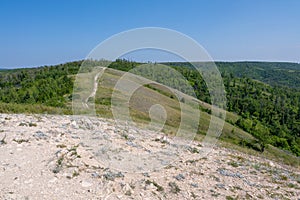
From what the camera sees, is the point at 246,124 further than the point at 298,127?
No

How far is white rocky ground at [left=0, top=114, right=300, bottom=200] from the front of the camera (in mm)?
8414

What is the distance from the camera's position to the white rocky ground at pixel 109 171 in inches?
331

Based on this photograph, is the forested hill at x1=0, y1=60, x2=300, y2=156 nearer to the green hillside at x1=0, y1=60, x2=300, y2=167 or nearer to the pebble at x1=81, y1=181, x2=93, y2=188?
the green hillside at x1=0, y1=60, x2=300, y2=167

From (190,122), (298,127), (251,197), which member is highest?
(190,122)

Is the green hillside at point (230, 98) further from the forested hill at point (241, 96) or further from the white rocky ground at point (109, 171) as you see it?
the white rocky ground at point (109, 171)

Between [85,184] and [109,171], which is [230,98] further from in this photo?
[85,184]

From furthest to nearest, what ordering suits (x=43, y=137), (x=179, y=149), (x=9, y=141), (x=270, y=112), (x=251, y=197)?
(x=270, y=112)
(x=179, y=149)
(x=43, y=137)
(x=9, y=141)
(x=251, y=197)

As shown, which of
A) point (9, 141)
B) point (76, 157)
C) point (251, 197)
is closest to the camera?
point (251, 197)

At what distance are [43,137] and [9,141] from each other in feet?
4.60

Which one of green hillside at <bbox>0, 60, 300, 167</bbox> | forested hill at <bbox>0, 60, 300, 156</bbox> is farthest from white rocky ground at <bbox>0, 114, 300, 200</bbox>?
forested hill at <bbox>0, 60, 300, 156</bbox>

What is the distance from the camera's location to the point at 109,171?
386 inches

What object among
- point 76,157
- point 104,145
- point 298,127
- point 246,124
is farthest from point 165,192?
point 298,127

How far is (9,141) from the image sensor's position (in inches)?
458

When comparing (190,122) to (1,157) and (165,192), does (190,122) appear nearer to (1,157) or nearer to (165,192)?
(165,192)
